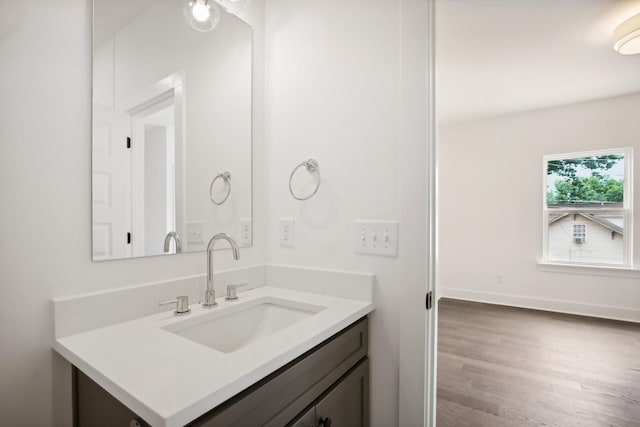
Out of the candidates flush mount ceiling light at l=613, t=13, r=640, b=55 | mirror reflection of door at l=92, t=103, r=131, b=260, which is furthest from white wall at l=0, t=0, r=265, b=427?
flush mount ceiling light at l=613, t=13, r=640, b=55

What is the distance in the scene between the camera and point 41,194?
85 cm

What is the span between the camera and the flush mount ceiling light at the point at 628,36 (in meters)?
2.07

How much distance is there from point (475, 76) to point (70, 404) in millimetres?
3595

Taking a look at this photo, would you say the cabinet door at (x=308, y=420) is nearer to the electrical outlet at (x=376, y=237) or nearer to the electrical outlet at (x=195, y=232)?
the electrical outlet at (x=376, y=237)

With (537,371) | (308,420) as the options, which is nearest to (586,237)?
(537,371)

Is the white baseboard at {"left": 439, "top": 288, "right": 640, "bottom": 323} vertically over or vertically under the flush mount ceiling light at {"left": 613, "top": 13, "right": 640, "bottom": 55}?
under

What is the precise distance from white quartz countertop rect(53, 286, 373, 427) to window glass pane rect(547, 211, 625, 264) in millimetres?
4044

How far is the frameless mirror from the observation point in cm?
98

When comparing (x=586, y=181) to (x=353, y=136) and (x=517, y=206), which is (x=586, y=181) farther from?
(x=353, y=136)

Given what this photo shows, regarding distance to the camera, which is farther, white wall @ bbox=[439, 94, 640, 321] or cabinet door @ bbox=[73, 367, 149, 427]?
white wall @ bbox=[439, 94, 640, 321]

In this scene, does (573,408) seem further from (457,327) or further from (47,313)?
(47,313)

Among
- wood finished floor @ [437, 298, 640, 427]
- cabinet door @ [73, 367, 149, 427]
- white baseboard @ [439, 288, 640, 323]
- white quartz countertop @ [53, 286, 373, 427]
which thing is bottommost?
wood finished floor @ [437, 298, 640, 427]

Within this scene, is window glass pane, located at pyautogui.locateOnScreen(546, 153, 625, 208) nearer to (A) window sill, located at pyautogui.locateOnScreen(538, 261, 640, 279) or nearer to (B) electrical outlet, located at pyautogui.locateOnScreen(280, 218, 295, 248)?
(A) window sill, located at pyautogui.locateOnScreen(538, 261, 640, 279)

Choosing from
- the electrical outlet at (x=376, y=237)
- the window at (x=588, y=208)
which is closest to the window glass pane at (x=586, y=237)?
the window at (x=588, y=208)
